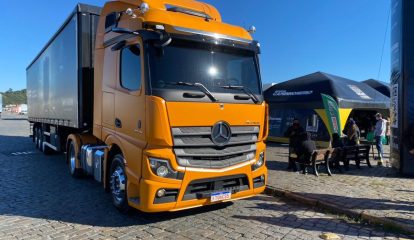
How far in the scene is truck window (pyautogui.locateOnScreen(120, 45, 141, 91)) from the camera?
5281mm

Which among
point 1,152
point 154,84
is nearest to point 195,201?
point 154,84

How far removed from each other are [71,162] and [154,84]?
204 inches

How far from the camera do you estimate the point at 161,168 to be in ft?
16.3

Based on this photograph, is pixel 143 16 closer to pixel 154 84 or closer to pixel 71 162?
pixel 154 84

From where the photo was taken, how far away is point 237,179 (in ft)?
18.5

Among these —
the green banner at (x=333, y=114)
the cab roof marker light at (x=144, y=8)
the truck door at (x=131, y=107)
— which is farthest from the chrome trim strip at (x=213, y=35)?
the green banner at (x=333, y=114)

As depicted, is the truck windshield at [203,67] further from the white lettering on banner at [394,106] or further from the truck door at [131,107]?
the white lettering on banner at [394,106]

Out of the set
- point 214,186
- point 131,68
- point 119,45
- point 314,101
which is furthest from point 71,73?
point 314,101

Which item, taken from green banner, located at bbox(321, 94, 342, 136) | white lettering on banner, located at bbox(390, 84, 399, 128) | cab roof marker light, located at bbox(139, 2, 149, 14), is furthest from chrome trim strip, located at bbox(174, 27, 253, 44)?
green banner, located at bbox(321, 94, 342, 136)

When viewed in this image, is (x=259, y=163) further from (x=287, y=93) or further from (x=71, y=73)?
(x=287, y=93)

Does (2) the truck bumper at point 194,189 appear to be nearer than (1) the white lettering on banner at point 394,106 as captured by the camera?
Yes

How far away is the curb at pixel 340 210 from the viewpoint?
17.7ft

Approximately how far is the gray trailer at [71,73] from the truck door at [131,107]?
223 cm

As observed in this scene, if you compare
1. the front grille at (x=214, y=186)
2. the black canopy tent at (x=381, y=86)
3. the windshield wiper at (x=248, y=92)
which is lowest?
the front grille at (x=214, y=186)
